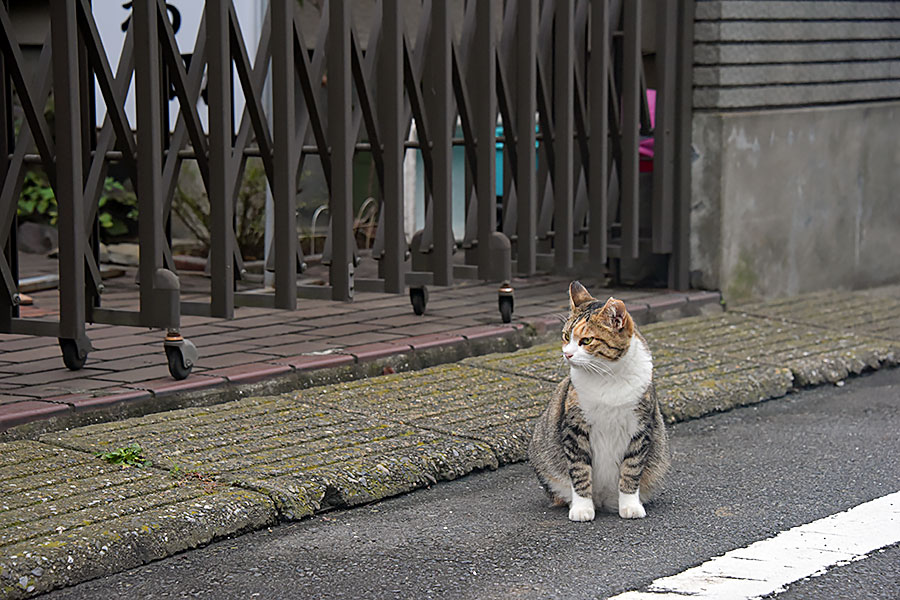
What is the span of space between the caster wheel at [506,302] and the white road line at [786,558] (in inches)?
110

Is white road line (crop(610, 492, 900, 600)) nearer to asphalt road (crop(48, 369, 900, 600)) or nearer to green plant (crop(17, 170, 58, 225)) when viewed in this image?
asphalt road (crop(48, 369, 900, 600))

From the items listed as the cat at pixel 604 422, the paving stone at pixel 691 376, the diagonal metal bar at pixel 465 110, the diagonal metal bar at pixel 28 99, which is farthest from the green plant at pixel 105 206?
the cat at pixel 604 422

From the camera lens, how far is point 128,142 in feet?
18.7

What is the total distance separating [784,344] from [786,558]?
3345 mm

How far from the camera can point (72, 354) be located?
18.7ft

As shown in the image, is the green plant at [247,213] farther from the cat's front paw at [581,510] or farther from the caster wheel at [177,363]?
the cat's front paw at [581,510]

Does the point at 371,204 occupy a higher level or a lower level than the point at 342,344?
higher

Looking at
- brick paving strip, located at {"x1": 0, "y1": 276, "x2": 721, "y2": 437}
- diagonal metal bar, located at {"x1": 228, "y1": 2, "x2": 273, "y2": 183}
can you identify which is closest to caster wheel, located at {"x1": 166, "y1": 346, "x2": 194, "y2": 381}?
brick paving strip, located at {"x1": 0, "y1": 276, "x2": 721, "y2": 437}

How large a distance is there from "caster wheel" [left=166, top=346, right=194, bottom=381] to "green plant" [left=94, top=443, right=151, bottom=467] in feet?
2.80

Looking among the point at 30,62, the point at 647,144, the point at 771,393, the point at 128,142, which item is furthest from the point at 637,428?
the point at 30,62

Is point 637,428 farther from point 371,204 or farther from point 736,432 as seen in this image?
point 371,204

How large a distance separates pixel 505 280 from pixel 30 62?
4.92m

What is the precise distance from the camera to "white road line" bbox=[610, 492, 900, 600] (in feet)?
12.0

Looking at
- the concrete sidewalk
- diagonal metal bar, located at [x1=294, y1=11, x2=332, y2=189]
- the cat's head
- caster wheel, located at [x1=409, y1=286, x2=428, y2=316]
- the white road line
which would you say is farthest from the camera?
caster wheel, located at [x1=409, y1=286, x2=428, y2=316]
